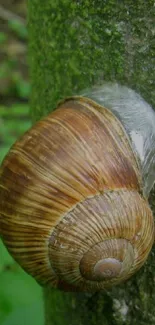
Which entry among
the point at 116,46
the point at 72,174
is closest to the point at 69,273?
the point at 72,174

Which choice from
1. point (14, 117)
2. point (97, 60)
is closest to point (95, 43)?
point (97, 60)

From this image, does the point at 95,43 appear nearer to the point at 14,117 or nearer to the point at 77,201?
the point at 77,201

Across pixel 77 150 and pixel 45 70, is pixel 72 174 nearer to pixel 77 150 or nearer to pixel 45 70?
pixel 77 150

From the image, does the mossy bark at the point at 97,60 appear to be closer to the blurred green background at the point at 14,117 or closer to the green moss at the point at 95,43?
the green moss at the point at 95,43

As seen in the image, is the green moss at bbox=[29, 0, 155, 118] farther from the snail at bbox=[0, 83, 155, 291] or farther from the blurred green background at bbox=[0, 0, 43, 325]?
the blurred green background at bbox=[0, 0, 43, 325]

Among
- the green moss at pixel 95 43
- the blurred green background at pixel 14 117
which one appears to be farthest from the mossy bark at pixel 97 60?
Result: the blurred green background at pixel 14 117
